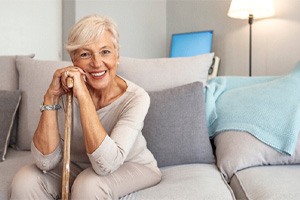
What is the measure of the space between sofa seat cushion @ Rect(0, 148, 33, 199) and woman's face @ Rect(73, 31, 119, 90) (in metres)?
0.49

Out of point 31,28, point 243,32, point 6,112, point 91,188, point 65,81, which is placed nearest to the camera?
point 91,188

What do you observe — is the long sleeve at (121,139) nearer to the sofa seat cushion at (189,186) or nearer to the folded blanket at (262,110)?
the sofa seat cushion at (189,186)

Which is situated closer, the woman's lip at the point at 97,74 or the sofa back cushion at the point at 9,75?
the woman's lip at the point at 97,74

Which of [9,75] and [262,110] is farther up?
[9,75]

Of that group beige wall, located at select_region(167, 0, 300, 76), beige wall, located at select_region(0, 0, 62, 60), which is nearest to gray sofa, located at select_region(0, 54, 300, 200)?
beige wall, located at select_region(167, 0, 300, 76)

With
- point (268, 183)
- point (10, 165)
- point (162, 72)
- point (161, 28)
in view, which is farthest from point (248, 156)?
point (161, 28)

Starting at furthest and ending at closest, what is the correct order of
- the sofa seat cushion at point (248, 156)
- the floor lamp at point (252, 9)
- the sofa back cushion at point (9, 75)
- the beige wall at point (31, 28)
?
the beige wall at point (31, 28) < the floor lamp at point (252, 9) < the sofa back cushion at point (9, 75) < the sofa seat cushion at point (248, 156)

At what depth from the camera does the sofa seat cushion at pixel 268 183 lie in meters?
1.26

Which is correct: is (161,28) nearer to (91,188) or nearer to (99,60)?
(99,60)

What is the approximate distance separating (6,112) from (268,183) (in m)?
1.22

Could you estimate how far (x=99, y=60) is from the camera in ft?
4.54

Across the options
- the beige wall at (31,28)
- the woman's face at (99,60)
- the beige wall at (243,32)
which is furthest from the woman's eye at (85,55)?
the beige wall at (31,28)

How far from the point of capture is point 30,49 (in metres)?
3.53

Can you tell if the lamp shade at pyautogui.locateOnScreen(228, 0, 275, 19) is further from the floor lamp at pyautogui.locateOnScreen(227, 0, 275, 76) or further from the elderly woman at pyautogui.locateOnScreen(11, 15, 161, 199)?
the elderly woman at pyautogui.locateOnScreen(11, 15, 161, 199)
